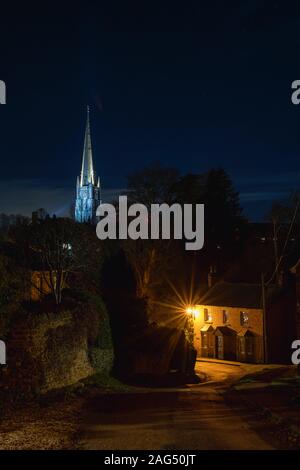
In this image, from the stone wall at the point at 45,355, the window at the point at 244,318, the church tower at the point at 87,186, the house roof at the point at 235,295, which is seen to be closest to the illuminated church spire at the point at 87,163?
the church tower at the point at 87,186

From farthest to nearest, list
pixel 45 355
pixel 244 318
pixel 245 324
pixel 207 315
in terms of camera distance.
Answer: pixel 207 315, pixel 244 318, pixel 245 324, pixel 45 355

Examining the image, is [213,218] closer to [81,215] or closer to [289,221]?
[289,221]

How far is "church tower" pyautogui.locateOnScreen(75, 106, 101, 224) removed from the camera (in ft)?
440

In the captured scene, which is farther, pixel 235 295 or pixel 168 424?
pixel 235 295

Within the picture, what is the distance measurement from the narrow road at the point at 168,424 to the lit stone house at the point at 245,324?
64.8 feet

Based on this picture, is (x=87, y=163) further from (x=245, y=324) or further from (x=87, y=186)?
(x=245, y=324)

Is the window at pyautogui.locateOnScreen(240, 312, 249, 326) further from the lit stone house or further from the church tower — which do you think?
the church tower

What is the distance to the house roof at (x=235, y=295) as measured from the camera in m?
45.5

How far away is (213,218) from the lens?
5806 centimetres

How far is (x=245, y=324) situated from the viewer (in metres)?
45.4

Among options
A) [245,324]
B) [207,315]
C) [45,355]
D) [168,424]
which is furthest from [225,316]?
[168,424]

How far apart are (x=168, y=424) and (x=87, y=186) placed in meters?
124

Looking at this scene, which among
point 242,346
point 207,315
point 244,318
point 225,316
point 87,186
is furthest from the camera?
point 87,186

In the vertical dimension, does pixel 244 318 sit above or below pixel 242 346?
above
